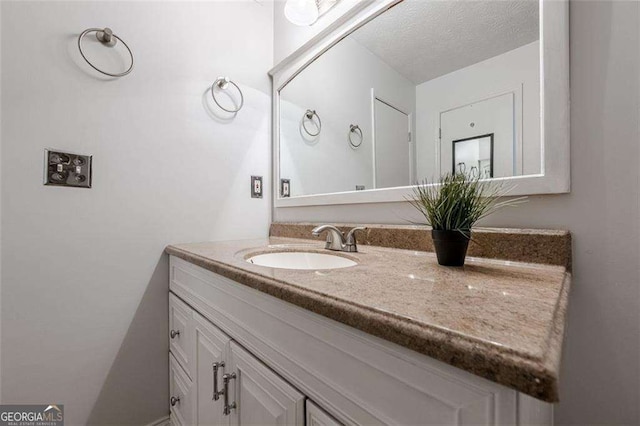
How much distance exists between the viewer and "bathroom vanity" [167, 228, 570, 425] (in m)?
0.27

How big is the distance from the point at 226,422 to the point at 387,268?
1.91 feet

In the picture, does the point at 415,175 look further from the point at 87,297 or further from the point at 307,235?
the point at 87,297

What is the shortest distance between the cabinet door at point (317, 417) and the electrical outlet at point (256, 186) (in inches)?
43.4

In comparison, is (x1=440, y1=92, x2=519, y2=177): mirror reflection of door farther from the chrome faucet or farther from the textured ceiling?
the chrome faucet

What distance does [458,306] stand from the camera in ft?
1.20

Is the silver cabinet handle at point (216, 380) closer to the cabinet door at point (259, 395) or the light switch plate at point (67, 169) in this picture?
the cabinet door at point (259, 395)

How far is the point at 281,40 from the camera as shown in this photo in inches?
57.8

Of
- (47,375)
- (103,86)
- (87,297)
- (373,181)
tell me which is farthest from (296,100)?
(47,375)

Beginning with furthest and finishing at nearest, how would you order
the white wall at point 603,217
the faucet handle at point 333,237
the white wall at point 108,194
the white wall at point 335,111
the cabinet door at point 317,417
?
the white wall at point 335,111, the faucet handle at point 333,237, the white wall at point 108,194, the white wall at point 603,217, the cabinet door at point 317,417

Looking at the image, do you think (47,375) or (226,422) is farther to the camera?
(47,375)

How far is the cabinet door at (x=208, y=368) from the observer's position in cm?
72

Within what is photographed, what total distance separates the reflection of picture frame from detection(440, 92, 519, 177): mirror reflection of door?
10 mm

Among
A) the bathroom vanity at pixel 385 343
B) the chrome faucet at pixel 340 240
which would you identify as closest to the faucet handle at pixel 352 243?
the chrome faucet at pixel 340 240

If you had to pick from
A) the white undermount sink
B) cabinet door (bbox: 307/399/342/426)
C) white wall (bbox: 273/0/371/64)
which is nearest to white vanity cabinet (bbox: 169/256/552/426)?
cabinet door (bbox: 307/399/342/426)
